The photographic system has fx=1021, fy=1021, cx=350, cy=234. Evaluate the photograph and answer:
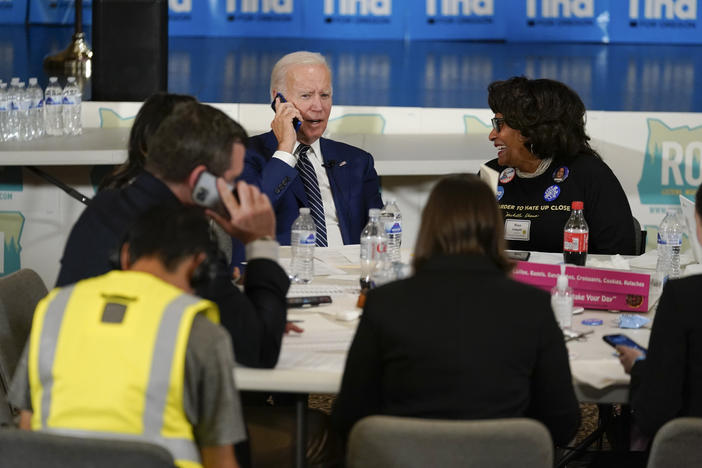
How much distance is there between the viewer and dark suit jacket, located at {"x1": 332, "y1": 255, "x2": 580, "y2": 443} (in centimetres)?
204

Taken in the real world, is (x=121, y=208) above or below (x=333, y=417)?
above

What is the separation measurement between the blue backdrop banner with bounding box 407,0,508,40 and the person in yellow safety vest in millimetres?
9603

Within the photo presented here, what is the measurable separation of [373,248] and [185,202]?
944 mm

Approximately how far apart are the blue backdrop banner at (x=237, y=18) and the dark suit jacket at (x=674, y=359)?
9.51 meters

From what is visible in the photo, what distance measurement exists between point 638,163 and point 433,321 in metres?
3.83

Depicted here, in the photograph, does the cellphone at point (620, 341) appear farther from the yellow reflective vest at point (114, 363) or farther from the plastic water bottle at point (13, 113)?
the plastic water bottle at point (13, 113)

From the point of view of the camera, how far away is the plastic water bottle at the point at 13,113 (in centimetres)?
534

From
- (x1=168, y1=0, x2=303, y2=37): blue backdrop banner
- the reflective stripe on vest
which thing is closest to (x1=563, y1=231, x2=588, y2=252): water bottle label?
the reflective stripe on vest

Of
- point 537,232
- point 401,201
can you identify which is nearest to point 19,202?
point 401,201

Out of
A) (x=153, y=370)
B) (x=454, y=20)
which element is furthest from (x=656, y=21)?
(x=153, y=370)

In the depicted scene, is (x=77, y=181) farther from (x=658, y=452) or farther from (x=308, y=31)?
(x=308, y=31)

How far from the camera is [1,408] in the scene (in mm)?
2660

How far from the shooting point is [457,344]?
2.03 metres

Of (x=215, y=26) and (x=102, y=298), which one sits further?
(x=215, y=26)
